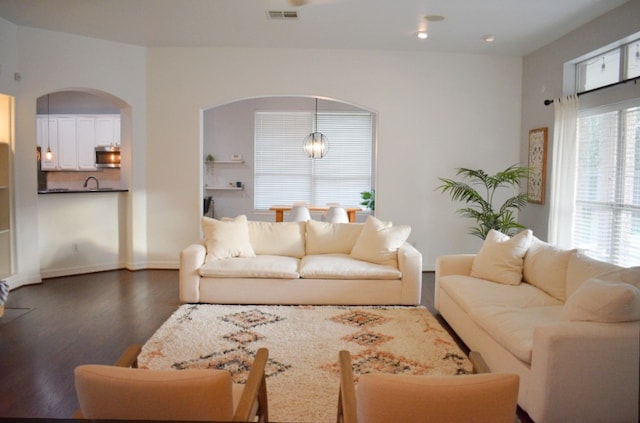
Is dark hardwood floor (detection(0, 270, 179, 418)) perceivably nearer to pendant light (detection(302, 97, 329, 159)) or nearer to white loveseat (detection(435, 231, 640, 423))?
white loveseat (detection(435, 231, 640, 423))

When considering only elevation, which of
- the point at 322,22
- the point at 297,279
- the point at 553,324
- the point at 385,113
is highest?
the point at 322,22

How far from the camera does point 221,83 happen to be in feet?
21.9

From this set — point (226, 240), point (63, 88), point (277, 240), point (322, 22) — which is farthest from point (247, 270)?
point (63, 88)

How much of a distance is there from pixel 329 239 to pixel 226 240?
117cm

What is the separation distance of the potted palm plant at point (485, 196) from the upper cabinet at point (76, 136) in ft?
21.9

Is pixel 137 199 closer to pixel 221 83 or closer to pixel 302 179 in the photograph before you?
pixel 221 83

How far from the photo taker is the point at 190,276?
482cm

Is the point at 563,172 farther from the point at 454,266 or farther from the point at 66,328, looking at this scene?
the point at 66,328

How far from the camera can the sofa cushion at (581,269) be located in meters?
3.29

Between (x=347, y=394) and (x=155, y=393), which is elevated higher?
(x=155, y=393)

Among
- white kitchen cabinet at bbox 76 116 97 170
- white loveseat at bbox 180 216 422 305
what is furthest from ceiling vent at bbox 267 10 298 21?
white kitchen cabinet at bbox 76 116 97 170

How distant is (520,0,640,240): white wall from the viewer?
4.64 metres

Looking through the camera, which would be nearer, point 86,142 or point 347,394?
point 347,394

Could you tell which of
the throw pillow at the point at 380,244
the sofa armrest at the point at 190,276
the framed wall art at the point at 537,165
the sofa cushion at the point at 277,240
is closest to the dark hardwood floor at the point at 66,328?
the sofa armrest at the point at 190,276
